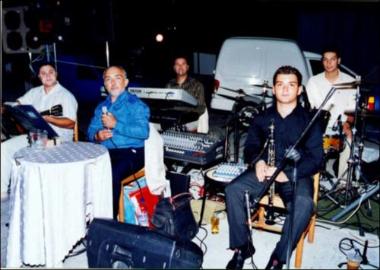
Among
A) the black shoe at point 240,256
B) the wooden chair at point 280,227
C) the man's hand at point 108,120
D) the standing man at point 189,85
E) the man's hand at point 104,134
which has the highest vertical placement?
the standing man at point 189,85

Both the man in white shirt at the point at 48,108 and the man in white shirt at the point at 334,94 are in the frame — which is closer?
the man in white shirt at the point at 48,108

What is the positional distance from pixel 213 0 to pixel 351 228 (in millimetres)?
11784

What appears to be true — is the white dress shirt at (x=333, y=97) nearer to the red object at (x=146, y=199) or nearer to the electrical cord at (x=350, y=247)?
the electrical cord at (x=350, y=247)

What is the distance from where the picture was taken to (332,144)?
14.4ft

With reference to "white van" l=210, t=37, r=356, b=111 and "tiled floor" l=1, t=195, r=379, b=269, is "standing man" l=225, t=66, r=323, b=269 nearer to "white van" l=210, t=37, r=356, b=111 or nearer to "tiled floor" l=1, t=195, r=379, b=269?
"tiled floor" l=1, t=195, r=379, b=269

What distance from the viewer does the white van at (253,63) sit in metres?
6.36

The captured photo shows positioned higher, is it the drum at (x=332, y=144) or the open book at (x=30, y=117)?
the open book at (x=30, y=117)

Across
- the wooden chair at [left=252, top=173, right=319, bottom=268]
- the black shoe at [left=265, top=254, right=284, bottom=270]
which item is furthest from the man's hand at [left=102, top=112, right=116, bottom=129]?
the black shoe at [left=265, top=254, right=284, bottom=270]

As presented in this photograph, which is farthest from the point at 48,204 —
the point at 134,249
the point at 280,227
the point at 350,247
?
the point at 350,247

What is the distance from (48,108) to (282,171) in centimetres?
247

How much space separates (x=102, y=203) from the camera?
10.3 feet

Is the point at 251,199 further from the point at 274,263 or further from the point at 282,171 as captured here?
the point at 274,263

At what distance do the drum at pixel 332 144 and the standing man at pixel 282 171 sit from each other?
1181 mm


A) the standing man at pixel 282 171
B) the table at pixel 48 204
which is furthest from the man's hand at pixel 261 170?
the table at pixel 48 204
